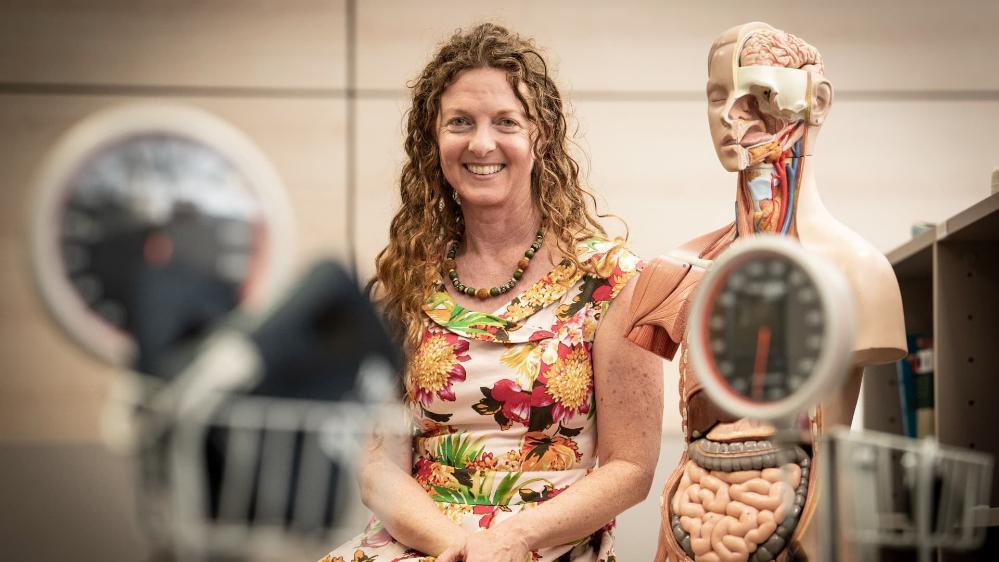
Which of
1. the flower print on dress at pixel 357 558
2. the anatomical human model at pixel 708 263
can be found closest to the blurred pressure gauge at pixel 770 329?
the anatomical human model at pixel 708 263

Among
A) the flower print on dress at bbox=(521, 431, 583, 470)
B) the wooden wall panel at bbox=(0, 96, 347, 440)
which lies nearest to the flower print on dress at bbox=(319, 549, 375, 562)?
the flower print on dress at bbox=(521, 431, 583, 470)

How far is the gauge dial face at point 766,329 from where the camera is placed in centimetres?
120

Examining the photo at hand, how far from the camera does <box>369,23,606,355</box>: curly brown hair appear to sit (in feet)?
7.15

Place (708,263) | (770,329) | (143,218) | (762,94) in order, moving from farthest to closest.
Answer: (762,94), (708,263), (770,329), (143,218)

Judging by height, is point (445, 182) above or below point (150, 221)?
above

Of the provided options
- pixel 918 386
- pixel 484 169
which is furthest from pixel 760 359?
pixel 918 386

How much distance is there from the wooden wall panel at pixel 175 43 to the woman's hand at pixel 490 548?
1.91 m

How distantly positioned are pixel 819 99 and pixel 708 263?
1.17 ft

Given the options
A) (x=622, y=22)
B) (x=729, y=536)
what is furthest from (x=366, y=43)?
(x=729, y=536)

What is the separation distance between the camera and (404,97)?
3477 millimetres

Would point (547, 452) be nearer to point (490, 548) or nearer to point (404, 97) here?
point (490, 548)

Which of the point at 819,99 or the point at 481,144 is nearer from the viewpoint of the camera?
the point at 819,99

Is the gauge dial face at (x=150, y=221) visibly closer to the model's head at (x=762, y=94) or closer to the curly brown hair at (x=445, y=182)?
the model's head at (x=762, y=94)

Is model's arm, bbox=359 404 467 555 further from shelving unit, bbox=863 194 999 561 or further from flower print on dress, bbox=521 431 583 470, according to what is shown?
shelving unit, bbox=863 194 999 561
